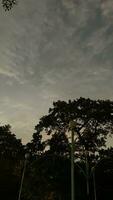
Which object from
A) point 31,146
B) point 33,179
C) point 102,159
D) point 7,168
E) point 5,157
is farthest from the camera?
point 5,157

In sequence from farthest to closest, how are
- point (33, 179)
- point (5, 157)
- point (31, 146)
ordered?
point (5, 157)
point (31, 146)
point (33, 179)

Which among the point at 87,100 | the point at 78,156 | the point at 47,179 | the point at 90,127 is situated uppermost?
the point at 87,100

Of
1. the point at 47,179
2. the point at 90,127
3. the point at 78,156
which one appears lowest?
the point at 47,179

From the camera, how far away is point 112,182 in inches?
2345

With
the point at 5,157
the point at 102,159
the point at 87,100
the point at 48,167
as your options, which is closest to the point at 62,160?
the point at 48,167

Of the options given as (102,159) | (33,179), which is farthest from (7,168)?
(102,159)

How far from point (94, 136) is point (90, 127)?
1.60 m

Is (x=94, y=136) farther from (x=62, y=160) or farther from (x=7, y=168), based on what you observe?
(x=7, y=168)

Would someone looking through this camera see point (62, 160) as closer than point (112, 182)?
Yes

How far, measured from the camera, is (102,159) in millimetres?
53344

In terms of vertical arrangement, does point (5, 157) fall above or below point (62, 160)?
above

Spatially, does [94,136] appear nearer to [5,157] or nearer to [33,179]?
[33,179]

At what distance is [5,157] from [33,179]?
25.3m

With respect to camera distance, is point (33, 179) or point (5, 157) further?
point (5, 157)
